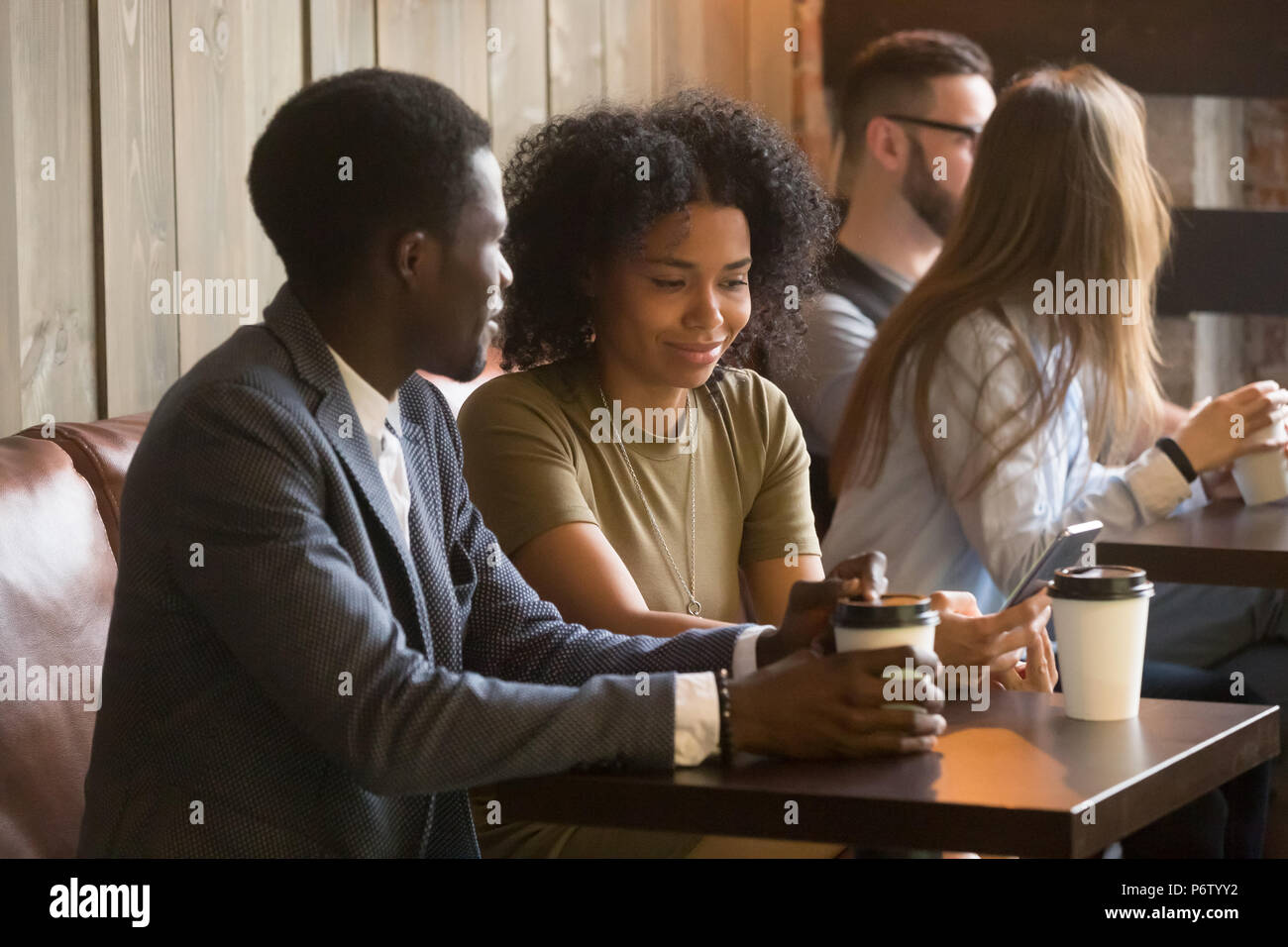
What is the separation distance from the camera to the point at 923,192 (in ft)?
12.5

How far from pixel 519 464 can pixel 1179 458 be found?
3.58 ft

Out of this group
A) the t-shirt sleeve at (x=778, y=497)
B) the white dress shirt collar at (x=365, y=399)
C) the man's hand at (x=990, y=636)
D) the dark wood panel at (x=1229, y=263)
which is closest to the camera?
the white dress shirt collar at (x=365, y=399)

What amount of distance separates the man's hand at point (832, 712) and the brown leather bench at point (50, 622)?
73 centimetres

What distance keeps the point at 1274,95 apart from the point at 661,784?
12.9 ft

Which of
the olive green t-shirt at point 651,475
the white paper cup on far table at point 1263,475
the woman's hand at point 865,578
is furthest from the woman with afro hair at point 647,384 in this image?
the white paper cup on far table at point 1263,475

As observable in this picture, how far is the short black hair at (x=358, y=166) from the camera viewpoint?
1319 millimetres

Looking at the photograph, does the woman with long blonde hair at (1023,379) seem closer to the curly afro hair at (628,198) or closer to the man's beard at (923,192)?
the curly afro hair at (628,198)

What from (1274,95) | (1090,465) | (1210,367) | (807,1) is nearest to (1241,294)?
(1210,367)

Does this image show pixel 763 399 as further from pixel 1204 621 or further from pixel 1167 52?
pixel 1167 52

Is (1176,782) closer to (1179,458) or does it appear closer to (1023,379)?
(1023,379)

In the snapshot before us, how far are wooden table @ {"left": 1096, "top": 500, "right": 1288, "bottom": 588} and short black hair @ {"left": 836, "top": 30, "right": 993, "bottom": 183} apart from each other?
186 cm

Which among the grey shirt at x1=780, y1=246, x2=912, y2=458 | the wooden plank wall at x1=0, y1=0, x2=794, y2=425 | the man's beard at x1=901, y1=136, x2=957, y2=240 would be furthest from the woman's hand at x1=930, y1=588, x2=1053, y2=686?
the man's beard at x1=901, y1=136, x2=957, y2=240

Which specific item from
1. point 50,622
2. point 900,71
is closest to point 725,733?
point 50,622

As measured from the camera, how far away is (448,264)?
137 cm
